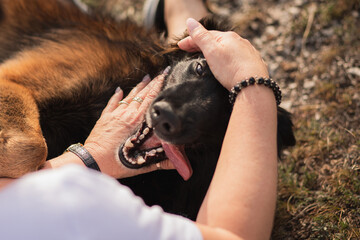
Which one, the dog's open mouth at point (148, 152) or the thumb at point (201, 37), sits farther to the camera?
the dog's open mouth at point (148, 152)

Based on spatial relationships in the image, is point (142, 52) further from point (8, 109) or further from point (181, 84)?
point (8, 109)

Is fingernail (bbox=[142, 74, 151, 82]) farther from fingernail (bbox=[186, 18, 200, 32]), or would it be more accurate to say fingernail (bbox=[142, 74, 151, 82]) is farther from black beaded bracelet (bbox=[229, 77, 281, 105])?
black beaded bracelet (bbox=[229, 77, 281, 105])

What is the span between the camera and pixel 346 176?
2.62m

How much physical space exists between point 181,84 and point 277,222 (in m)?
1.29

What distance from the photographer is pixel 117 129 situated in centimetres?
217

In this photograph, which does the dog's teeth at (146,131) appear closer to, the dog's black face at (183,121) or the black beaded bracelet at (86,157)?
the dog's black face at (183,121)

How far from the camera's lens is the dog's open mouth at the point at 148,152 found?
209cm

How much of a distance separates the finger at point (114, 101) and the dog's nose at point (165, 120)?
503 mm

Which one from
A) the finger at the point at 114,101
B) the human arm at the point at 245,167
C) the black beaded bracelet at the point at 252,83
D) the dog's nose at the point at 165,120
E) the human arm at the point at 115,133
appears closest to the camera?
the human arm at the point at 245,167

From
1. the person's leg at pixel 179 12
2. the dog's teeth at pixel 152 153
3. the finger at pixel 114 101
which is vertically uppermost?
the person's leg at pixel 179 12

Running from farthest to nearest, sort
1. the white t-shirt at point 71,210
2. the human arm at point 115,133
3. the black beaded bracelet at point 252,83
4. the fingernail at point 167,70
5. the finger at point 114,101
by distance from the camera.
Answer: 1. the fingernail at point 167,70
2. the finger at point 114,101
3. the human arm at point 115,133
4. the black beaded bracelet at point 252,83
5. the white t-shirt at point 71,210

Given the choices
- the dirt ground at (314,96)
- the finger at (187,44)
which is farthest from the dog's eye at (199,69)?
the dirt ground at (314,96)

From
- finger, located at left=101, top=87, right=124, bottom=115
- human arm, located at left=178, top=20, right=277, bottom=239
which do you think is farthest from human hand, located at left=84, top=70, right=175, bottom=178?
human arm, located at left=178, top=20, right=277, bottom=239

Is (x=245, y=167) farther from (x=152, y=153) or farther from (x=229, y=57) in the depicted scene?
(x=152, y=153)
